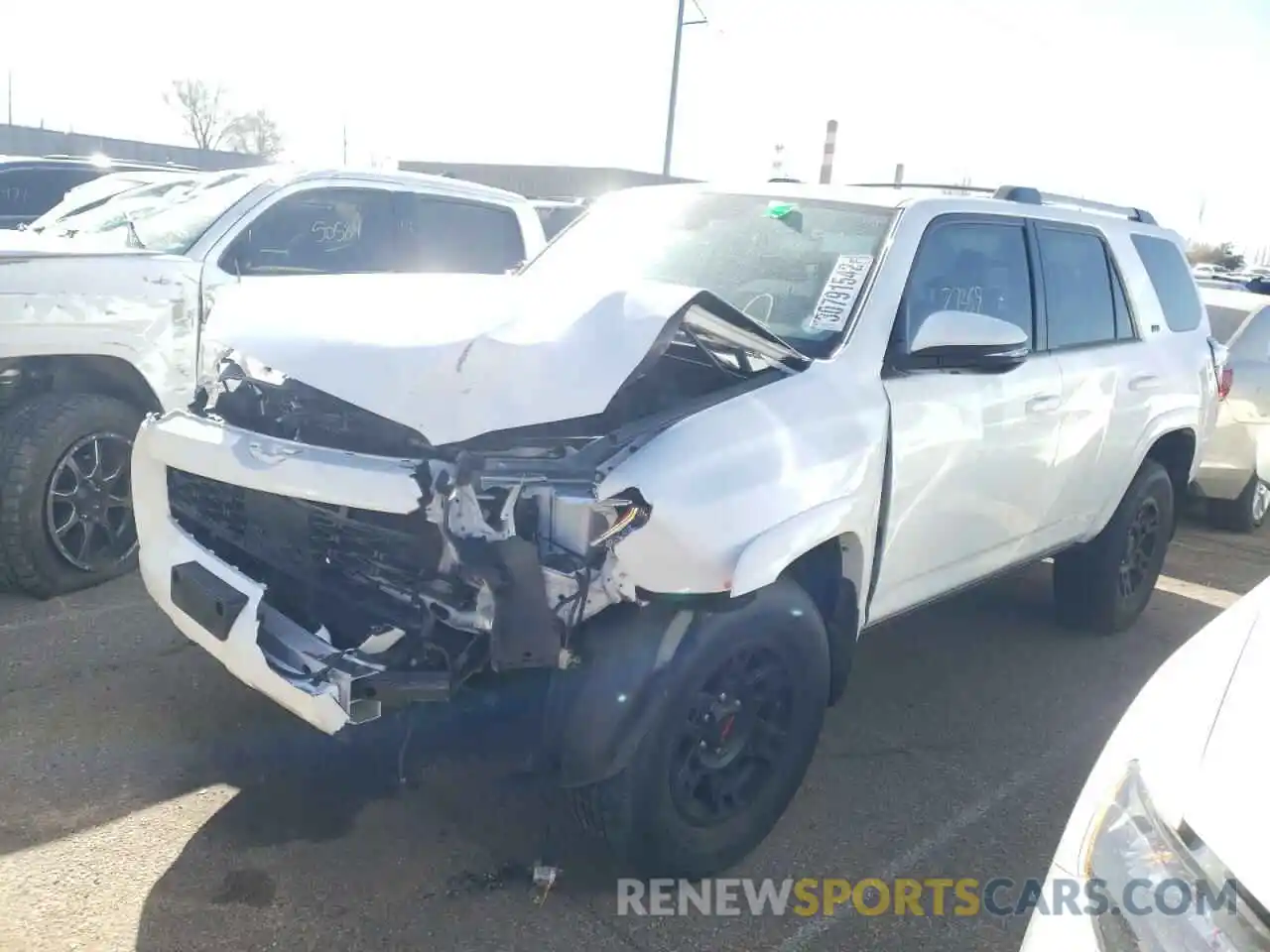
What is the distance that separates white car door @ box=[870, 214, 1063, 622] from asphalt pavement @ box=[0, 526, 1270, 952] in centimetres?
64

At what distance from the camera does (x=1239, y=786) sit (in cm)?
163

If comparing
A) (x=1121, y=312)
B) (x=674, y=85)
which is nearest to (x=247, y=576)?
(x=1121, y=312)

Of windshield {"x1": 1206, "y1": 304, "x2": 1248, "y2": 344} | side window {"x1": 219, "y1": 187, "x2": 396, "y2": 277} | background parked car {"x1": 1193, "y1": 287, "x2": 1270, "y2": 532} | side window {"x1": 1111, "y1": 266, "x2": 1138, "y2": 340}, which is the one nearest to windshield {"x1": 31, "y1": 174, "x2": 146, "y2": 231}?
side window {"x1": 219, "y1": 187, "x2": 396, "y2": 277}

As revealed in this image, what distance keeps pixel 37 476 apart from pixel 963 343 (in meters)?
3.70

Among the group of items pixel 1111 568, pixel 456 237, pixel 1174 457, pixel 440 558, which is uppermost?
pixel 456 237

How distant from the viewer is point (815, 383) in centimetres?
308

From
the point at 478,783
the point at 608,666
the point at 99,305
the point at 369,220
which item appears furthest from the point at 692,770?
the point at 369,220

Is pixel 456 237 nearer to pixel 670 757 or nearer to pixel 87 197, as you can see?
pixel 87 197

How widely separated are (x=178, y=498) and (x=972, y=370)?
2.52 metres

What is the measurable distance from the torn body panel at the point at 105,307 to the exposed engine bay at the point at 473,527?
1.82 metres

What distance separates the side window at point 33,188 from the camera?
335 inches

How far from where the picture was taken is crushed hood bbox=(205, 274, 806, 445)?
8.50 feet

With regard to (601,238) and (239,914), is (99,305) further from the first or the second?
(239,914)

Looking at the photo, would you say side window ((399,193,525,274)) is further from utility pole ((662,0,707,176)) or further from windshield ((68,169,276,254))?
utility pole ((662,0,707,176))
